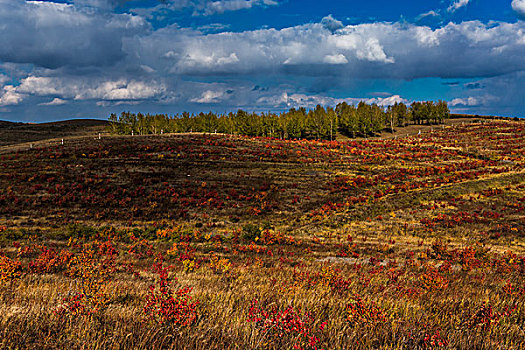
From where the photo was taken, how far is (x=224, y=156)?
4866cm

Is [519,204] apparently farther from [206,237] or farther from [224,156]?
[224,156]

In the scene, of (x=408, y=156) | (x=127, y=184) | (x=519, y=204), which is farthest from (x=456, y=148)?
(x=127, y=184)

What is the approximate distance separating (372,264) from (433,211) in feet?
51.8

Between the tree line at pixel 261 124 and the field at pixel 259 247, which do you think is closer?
the field at pixel 259 247

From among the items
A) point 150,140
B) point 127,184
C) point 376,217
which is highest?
point 150,140

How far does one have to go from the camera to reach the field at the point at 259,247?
3799 millimetres

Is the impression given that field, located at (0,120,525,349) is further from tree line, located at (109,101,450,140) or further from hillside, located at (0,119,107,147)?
hillside, located at (0,119,107,147)

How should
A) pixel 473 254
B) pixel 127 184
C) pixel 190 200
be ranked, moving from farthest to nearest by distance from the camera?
1. pixel 127 184
2. pixel 190 200
3. pixel 473 254

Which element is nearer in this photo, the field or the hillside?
the field

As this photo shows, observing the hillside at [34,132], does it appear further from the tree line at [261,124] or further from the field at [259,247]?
A: the field at [259,247]

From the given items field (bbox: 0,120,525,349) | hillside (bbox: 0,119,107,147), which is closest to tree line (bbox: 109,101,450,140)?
hillside (bbox: 0,119,107,147)

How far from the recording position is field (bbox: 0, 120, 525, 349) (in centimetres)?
380

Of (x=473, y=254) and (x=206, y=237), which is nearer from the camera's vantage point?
(x=473, y=254)

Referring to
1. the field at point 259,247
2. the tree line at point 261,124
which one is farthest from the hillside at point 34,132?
the field at point 259,247
